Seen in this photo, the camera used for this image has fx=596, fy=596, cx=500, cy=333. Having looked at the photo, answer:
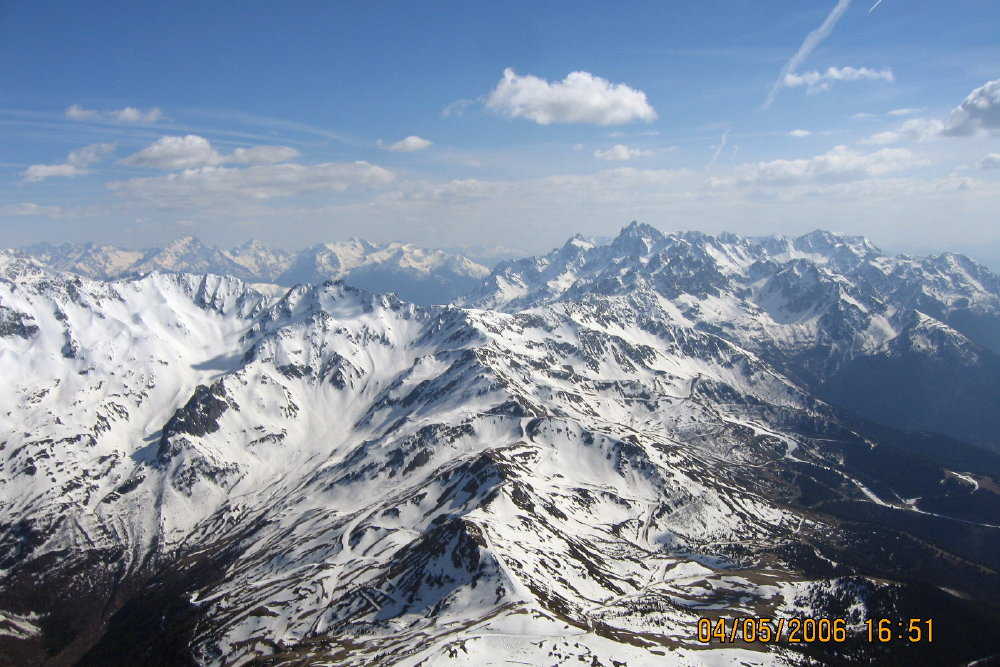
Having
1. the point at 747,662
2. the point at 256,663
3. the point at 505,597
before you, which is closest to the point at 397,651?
the point at 505,597

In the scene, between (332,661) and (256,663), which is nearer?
(332,661)

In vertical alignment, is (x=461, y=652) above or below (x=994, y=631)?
Answer: above

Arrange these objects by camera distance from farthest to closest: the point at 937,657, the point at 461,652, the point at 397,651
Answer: the point at 937,657
the point at 397,651
the point at 461,652

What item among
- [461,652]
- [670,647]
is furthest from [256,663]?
[670,647]

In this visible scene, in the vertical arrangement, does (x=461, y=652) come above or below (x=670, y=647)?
above

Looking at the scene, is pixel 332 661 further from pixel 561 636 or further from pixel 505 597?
pixel 561 636

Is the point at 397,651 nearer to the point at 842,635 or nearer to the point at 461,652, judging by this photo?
the point at 461,652

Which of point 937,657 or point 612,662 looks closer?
point 612,662

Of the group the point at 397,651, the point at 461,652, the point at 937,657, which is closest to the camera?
the point at 461,652

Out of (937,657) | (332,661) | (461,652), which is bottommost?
(937,657)
